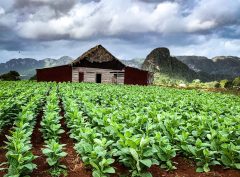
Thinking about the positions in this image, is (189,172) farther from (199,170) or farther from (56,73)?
(56,73)

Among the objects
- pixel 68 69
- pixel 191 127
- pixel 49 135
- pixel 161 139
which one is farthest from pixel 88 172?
pixel 68 69

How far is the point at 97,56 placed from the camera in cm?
4812

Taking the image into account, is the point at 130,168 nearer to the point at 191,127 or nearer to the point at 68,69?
the point at 191,127

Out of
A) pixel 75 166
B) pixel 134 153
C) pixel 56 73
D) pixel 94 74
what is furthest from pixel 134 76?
pixel 134 153

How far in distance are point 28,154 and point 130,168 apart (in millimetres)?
1994

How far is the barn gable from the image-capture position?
155 ft

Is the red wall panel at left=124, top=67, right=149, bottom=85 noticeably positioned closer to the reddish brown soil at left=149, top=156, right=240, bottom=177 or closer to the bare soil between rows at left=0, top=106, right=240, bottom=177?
the bare soil between rows at left=0, top=106, right=240, bottom=177

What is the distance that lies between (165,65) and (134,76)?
94.7m

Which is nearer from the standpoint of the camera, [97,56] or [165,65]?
[97,56]

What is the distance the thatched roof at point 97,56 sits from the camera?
155 feet

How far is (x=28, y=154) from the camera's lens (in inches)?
242

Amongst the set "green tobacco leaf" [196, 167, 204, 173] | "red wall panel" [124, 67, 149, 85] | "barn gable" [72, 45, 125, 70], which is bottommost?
"green tobacco leaf" [196, 167, 204, 173]

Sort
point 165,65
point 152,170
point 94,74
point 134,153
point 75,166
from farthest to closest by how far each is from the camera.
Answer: point 165,65, point 94,74, point 75,166, point 152,170, point 134,153

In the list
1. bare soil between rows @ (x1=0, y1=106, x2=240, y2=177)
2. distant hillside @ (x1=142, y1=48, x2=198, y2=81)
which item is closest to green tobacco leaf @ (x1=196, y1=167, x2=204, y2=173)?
bare soil between rows @ (x1=0, y1=106, x2=240, y2=177)
